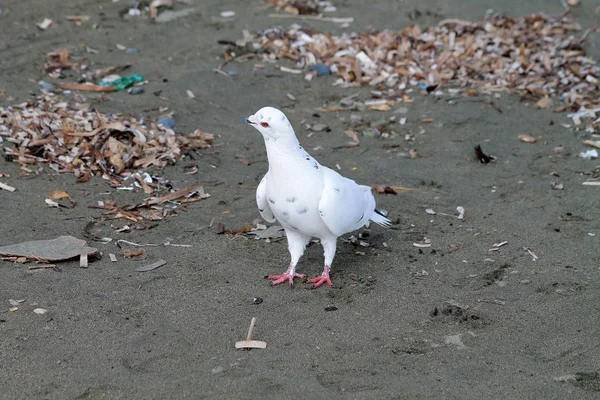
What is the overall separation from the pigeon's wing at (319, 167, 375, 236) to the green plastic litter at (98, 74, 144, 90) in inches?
150

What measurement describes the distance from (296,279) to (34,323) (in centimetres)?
162

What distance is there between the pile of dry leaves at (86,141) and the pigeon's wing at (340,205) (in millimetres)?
2156

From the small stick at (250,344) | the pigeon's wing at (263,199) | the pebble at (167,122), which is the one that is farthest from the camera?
the pebble at (167,122)

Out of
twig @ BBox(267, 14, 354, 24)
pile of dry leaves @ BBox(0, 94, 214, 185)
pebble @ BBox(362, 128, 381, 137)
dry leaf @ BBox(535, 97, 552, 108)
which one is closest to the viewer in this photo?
pile of dry leaves @ BBox(0, 94, 214, 185)

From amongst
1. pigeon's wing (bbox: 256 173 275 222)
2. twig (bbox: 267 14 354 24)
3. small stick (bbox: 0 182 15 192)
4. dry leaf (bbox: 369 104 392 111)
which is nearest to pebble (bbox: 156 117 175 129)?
small stick (bbox: 0 182 15 192)

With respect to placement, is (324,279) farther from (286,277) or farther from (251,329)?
(251,329)

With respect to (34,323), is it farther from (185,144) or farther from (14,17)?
(14,17)

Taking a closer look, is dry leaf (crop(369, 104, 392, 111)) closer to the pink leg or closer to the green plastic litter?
the green plastic litter

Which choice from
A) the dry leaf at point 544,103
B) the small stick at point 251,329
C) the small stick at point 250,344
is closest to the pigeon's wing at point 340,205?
the small stick at point 251,329

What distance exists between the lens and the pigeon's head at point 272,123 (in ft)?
13.7

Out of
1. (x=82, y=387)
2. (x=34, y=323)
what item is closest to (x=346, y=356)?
(x=82, y=387)

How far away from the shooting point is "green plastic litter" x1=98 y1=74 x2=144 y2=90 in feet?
24.8

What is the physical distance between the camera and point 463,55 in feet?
28.2

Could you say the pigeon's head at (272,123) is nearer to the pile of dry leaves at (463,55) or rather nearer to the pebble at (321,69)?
the pile of dry leaves at (463,55)
